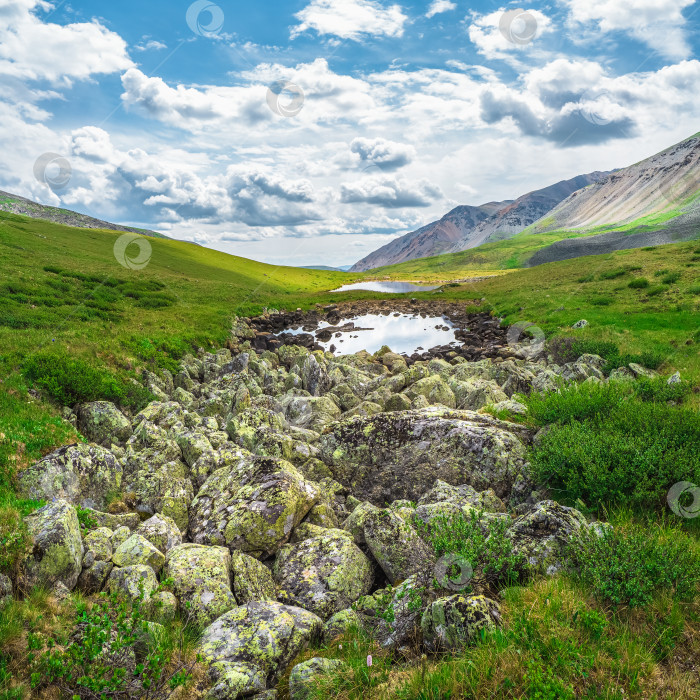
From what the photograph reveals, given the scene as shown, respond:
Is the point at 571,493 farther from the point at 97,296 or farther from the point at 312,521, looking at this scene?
the point at 97,296

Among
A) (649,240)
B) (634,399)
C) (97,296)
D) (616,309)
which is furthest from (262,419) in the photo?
(649,240)

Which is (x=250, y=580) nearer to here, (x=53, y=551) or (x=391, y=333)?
(x=53, y=551)

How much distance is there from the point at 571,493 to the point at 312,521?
6108 mm

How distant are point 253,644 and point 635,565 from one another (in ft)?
19.1

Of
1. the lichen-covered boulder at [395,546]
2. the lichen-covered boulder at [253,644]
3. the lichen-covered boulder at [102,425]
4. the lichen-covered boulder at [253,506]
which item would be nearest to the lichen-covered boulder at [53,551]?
the lichen-covered boulder at [253,644]

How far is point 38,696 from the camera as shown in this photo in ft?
16.7

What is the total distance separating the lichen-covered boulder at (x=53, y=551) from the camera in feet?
22.8

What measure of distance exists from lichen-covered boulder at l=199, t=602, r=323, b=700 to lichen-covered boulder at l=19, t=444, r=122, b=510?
6.31 metres

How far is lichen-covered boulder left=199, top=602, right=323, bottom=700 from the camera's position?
229 inches

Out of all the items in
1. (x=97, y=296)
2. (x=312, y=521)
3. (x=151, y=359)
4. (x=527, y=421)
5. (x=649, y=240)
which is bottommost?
(x=312, y=521)

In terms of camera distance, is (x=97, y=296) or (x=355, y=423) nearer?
(x=355, y=423)

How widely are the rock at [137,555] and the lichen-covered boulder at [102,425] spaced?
28.5 ft

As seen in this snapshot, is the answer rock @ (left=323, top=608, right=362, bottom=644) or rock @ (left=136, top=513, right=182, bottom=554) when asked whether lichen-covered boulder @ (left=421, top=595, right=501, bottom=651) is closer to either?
rock @ (left=323, top=608, right=362, bottom=644)

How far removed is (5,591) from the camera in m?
6.45
